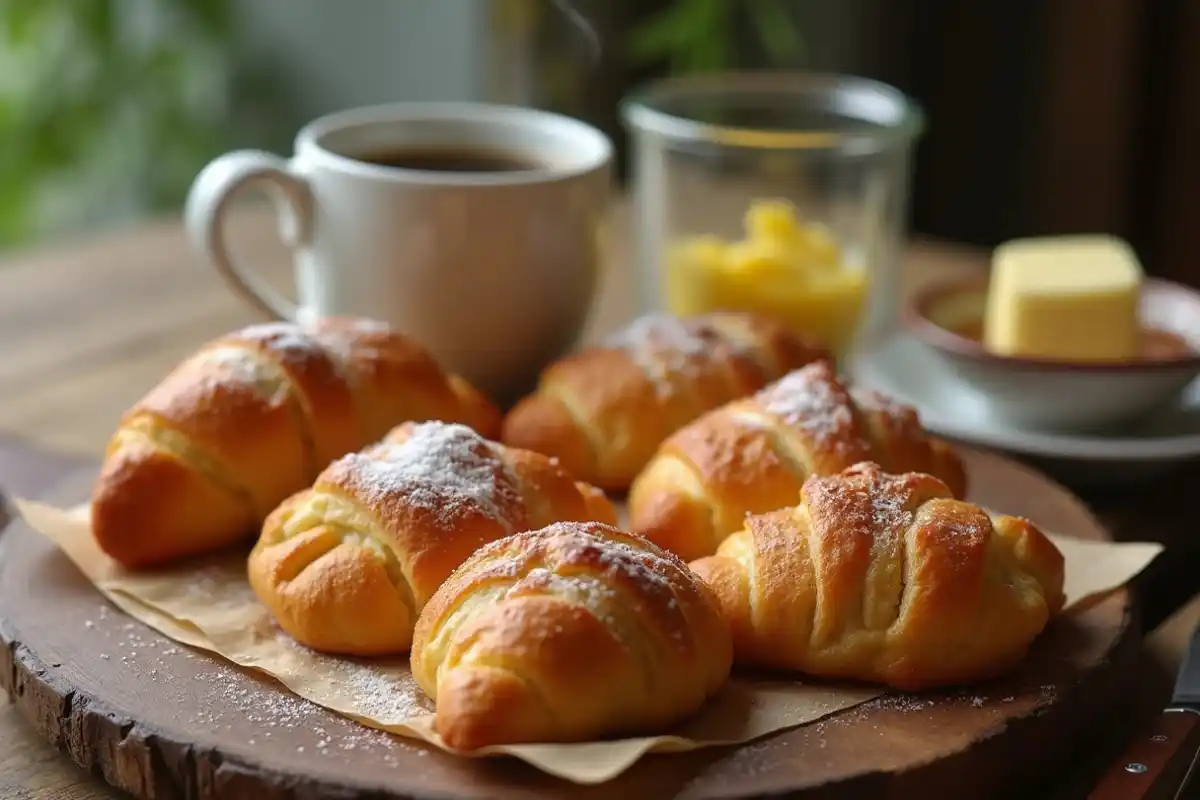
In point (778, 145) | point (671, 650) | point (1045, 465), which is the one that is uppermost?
point (778, 145)

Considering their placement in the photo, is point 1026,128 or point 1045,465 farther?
point 1026,128

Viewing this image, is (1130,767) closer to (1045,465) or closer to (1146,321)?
(1045,465)

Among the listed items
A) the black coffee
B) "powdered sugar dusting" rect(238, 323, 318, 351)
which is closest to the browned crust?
"powdered sugar dusting" rect(238, 323, 318, 351)

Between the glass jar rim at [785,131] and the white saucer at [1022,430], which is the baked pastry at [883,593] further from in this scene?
the glass jar rim at [785,131]

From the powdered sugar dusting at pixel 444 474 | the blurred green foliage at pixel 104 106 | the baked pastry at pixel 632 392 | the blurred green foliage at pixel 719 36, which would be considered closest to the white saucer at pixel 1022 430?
the baked pastry at pixel 632 392

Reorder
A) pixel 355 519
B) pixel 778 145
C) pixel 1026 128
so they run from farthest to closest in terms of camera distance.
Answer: pixel 1026 128
pixel 778 145
pixel 355 519

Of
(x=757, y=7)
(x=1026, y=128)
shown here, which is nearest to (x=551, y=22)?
(x=757, y=7)

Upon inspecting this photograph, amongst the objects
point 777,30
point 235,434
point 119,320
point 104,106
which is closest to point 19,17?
point 104,106

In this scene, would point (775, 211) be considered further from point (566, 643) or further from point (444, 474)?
point (566, 643)
